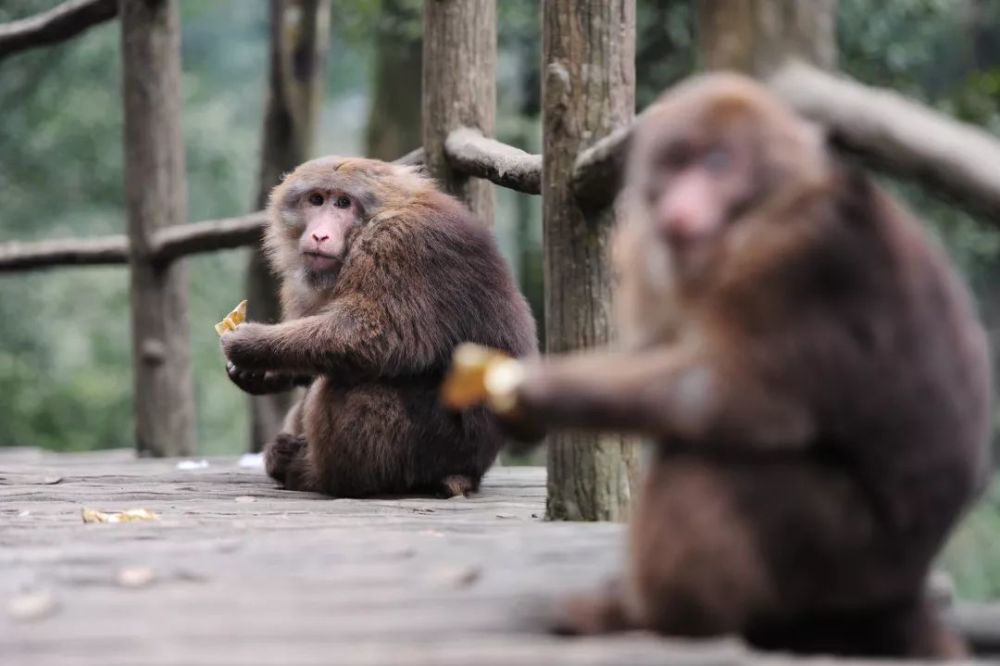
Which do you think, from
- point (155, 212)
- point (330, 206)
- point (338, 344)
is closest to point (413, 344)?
point (338, 344)

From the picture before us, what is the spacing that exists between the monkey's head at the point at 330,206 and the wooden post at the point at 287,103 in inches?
135

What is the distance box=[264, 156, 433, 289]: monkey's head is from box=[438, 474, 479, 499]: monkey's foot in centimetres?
98

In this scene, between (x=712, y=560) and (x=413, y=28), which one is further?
(x=413, y=28)

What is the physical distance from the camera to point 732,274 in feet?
8.69

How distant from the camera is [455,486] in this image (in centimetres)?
573

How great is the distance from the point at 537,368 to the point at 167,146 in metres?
6.15

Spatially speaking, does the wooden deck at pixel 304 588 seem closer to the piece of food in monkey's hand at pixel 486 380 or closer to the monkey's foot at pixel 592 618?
the monkey's foot at pixel 592 618

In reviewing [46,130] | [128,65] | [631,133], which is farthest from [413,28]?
[631,133]

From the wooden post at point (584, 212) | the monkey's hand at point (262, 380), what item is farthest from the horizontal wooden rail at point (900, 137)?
the monkey's hand at point (262, 380)

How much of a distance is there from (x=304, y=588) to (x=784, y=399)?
4.46 feet

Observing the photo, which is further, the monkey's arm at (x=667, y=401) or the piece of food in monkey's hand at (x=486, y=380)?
the piece of food in monkey's hand at (x=486, y=380)

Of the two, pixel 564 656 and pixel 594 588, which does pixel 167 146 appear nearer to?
pixel 594 588

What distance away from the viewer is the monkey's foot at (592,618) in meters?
2.92

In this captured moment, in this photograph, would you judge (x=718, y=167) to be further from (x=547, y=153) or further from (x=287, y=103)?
(x=287, y=103)
